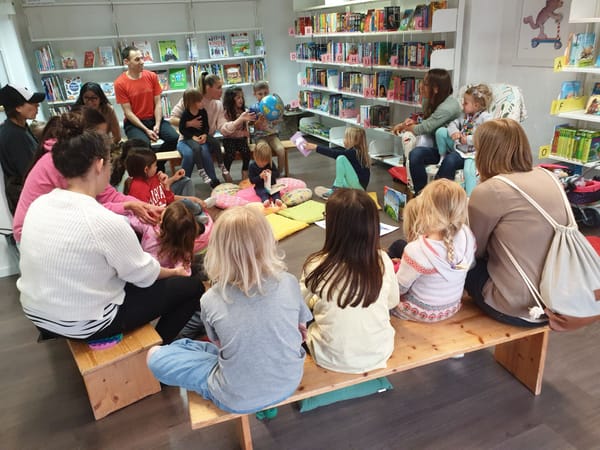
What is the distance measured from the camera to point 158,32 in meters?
6.12

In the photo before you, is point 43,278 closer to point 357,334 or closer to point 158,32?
point 357,334

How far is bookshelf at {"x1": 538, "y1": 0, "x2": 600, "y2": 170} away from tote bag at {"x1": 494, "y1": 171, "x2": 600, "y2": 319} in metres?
1.89

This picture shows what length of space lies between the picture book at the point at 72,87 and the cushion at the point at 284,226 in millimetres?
3646

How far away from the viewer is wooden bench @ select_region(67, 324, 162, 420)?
1.84 m

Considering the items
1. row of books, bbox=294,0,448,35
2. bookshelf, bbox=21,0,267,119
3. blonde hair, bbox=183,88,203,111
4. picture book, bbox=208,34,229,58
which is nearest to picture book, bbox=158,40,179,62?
bookshelf, bbox=21,0,267,119

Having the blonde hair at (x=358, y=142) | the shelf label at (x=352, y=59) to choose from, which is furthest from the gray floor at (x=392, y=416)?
the shelf label at (x=352, y=59)

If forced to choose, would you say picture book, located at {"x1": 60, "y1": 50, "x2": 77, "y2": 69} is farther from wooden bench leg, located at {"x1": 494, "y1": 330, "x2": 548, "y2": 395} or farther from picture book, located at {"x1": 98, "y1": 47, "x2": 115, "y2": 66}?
wooden bench leg, located at {"x1": 494, "y1": 330, "x2": 548, "y2": 395}

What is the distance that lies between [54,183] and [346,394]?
1.75 m

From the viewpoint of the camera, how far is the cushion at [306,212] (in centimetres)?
380

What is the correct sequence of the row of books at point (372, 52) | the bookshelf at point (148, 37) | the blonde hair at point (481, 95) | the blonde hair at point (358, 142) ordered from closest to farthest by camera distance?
the blonde hair at point (481, 95)
the blonde hair at point (358, 142)
the row of books at point (372, 52)
the bookshelf at point (148, 37)

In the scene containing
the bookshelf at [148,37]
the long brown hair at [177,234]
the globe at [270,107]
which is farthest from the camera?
the bookshelf at [148,37]

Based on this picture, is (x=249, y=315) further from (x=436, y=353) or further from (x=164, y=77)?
(x=164, y=77)

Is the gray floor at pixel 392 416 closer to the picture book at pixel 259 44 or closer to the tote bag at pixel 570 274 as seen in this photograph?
the tote bag at pixel 570 274

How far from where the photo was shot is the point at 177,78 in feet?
20.4
